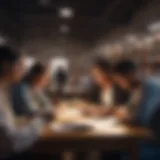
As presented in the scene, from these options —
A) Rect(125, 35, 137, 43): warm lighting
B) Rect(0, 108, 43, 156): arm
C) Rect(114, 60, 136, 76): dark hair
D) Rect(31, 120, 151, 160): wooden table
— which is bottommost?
Rect(31, 120, 151, 160): wooden table

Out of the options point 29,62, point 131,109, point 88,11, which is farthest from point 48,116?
point 88,11

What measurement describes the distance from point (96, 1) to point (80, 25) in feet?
0.35

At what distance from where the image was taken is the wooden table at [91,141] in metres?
1.34

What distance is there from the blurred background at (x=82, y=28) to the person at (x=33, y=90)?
56 mm

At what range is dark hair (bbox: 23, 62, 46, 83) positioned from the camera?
1.36m

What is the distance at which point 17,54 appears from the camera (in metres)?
1.36

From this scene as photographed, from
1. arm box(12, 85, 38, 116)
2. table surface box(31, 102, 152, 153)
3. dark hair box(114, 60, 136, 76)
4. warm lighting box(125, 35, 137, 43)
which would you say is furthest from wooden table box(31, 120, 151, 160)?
warm lighting box(125, 35, 137, 43)

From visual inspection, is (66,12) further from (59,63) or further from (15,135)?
(15,135)

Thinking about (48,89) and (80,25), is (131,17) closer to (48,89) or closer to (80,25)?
(80,25)

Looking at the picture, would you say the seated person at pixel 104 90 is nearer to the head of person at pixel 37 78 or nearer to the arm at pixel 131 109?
the arm at pixel 131 109

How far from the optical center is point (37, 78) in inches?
53.6

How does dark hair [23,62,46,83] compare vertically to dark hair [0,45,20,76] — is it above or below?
below

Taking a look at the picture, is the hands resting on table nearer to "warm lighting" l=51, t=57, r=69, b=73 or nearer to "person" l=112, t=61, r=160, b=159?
"person" l=112, t=61, r=160, b=159

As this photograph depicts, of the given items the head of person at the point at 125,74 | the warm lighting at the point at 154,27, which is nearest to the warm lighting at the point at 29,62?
the head of person at the point at 125,74
